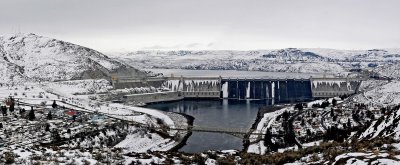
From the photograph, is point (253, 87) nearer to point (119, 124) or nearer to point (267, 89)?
point (267, 89)

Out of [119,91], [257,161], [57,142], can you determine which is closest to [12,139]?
[57,142]

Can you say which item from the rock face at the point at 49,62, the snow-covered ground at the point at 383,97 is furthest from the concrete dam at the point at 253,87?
the snow-covered ground at the point at 383,97

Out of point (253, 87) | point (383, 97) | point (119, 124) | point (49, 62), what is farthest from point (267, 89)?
point (119, 124)

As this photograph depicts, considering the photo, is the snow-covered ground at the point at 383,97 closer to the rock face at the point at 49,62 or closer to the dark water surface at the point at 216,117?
the dark water surface at the point at 216,117

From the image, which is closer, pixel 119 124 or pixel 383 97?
pixel 119 124

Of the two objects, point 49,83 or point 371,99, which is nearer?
point 371,99

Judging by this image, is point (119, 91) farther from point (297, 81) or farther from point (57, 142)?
point (57, 142)

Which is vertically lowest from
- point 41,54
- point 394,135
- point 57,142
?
point 57,142
